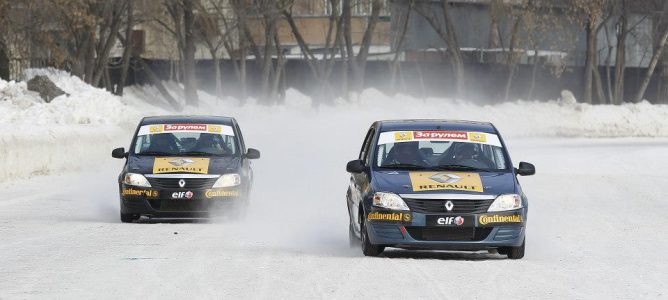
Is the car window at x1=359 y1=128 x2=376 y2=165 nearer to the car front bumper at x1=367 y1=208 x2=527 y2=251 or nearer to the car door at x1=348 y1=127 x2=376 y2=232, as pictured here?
the car door at x1=348 y1=127 x2=376 y2=232

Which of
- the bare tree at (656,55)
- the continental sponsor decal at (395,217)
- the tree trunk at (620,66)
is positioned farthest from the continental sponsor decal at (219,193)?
the tree trunk at (620,66)

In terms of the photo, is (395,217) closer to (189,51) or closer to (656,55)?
(189,51)

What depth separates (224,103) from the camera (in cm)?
7150

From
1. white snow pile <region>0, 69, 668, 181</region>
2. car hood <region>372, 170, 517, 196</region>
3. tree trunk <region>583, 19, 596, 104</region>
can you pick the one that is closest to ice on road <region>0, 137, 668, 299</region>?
car hood <region>372, 170, 517, 196</region>

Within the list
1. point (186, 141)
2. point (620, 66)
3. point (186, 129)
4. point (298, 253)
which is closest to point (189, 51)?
Answer: point (620, 66)

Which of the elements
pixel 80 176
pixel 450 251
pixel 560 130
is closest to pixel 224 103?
pixel 560 130

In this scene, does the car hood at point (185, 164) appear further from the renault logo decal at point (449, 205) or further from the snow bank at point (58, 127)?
the snow bank at point (58, 127)

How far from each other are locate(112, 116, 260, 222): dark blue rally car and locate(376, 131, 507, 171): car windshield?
4.24 meters

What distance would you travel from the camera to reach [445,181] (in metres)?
15.4

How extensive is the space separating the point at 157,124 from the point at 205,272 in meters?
8.44

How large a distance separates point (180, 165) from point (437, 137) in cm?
505

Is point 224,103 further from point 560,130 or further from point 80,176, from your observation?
point 80,176

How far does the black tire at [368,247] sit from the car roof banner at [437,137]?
1352 mm

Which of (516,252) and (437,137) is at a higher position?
(437,137)
